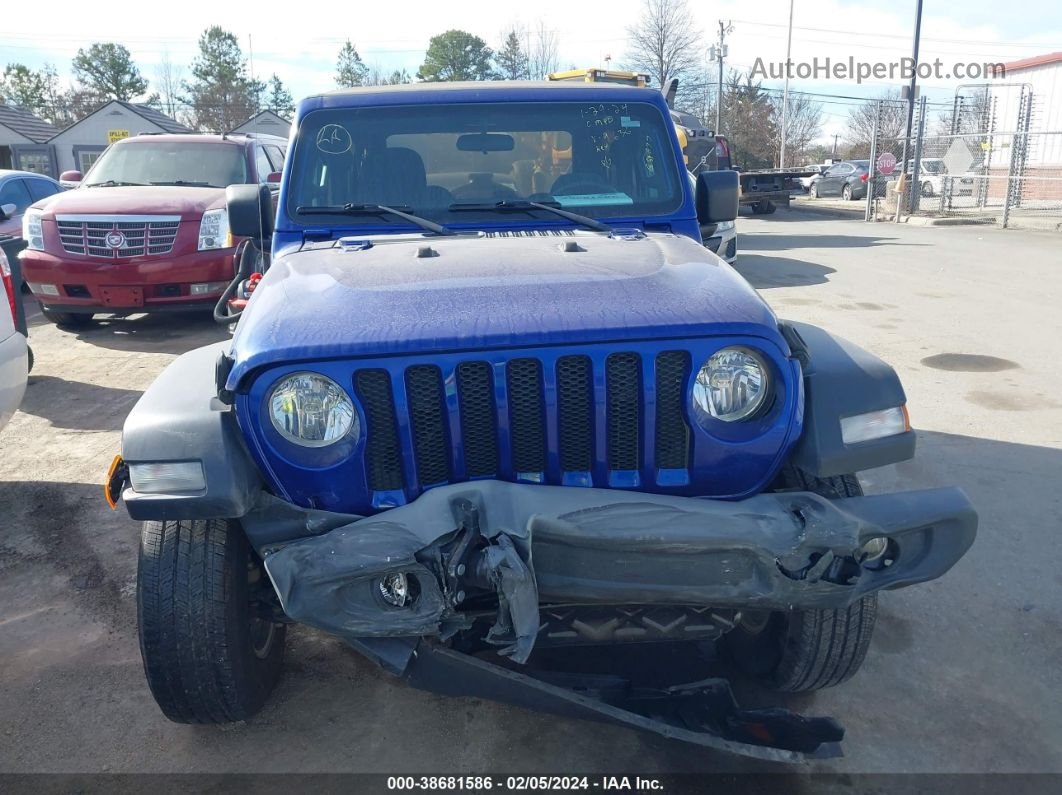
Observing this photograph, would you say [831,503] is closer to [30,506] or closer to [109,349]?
[30,506]

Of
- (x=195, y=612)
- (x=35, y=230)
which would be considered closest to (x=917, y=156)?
(x=35, y=230)

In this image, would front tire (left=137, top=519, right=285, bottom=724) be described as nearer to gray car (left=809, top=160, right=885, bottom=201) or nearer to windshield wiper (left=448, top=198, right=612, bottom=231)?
windshield wiper (left=448, top=198, right=612, bottom=231)

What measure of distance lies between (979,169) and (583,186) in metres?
25.3

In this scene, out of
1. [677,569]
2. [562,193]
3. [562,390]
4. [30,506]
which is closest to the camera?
[677,569]

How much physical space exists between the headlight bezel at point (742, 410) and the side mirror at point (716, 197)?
5.05 feet

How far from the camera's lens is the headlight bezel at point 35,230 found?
8.75 m

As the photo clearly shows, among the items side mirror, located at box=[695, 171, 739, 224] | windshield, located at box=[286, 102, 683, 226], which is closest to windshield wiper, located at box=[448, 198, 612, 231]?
windshield, located at box=[286, 102, 683, 226]

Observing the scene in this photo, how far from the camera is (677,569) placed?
2.42 metres

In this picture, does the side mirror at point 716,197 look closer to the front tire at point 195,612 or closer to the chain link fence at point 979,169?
the front tire at point 195,612

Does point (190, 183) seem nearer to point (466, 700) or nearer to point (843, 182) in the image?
point (466, 700)

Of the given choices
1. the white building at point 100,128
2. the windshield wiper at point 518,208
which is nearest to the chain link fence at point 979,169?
the windshield wiper at point 518,208

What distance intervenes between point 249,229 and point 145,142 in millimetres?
7243

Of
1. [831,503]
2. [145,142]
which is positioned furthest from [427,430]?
[145,142]

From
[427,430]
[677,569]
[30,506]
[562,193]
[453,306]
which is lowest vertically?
[30,506]
